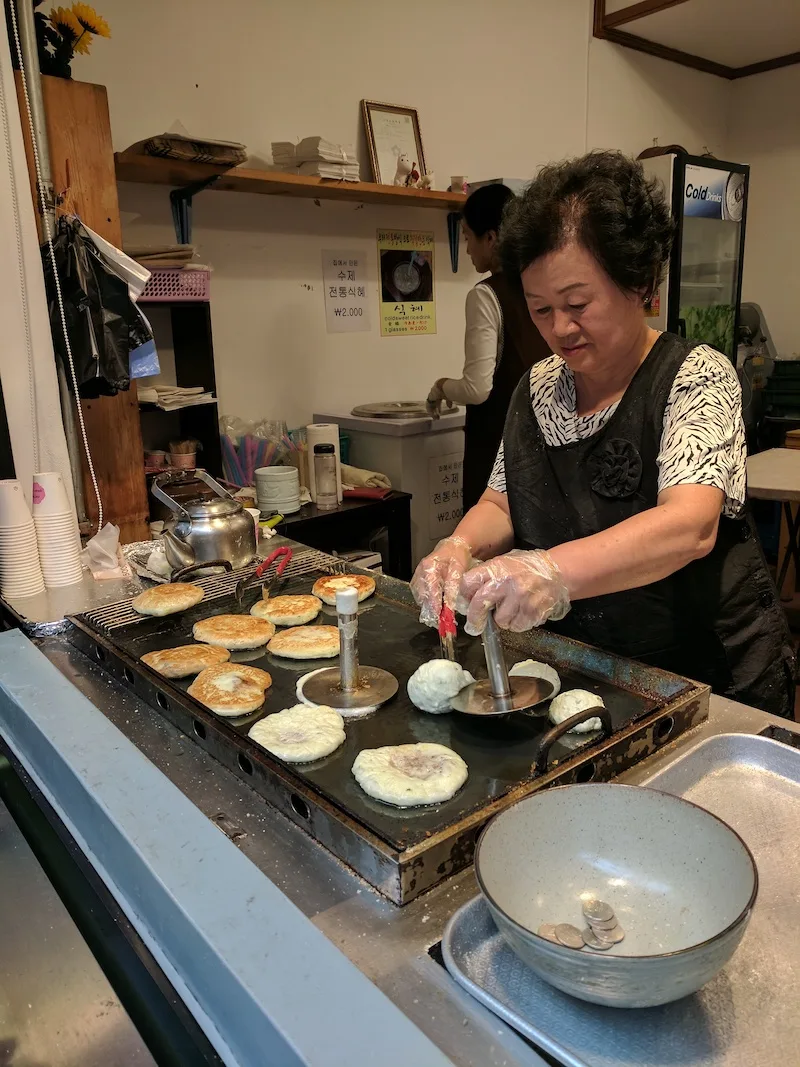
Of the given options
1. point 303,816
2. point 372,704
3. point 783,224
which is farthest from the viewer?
point 783,224

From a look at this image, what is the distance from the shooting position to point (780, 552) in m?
4.27

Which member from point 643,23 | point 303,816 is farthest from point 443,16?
point 303,816

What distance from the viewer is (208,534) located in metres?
1.87

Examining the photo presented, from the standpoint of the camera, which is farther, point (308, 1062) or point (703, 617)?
point (703, 617)

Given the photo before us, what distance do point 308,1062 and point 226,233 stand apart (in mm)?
3453

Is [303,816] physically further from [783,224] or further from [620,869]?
[783,224]

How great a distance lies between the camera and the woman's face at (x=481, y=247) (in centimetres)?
319

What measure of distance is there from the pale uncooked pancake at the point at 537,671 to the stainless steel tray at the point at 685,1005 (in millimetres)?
386

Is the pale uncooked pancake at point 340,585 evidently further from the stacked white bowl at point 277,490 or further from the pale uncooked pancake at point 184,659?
the stacked white bowl at point 277,490

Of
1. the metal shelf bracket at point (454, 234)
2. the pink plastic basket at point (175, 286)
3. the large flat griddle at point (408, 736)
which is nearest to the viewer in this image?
the large flat griddle at point (408, 736)

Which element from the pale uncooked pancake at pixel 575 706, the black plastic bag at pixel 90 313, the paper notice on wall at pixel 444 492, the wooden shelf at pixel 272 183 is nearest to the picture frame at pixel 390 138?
the wooden shelf at pixel 272 183

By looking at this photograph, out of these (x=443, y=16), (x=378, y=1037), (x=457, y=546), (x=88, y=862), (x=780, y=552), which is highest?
(x=443, y=16)

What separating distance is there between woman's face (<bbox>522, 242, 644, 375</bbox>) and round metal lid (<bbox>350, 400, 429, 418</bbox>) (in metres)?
2.36

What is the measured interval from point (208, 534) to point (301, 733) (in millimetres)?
873
